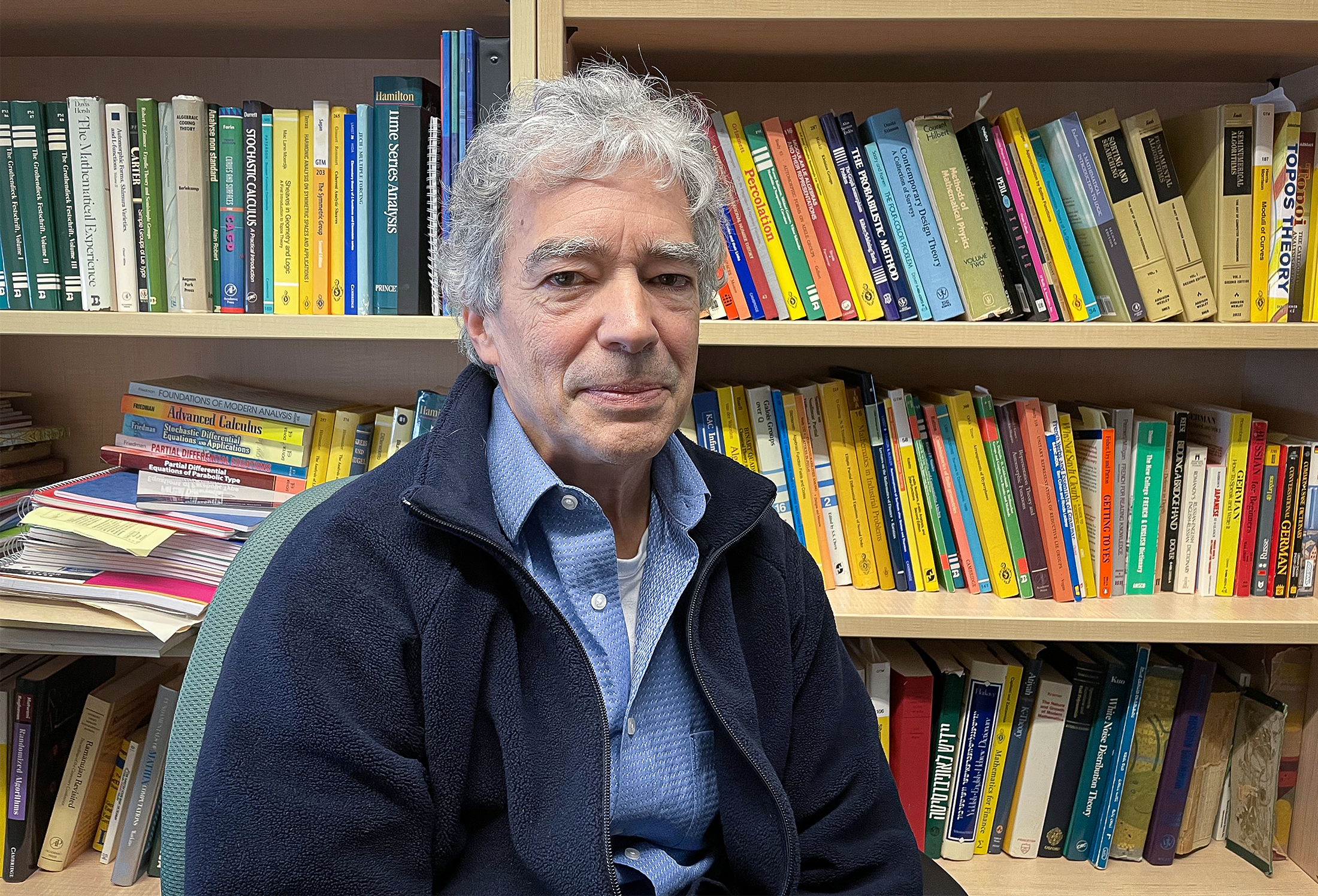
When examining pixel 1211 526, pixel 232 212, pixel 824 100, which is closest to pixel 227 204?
pixel 232 212

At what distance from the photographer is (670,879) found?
3.11ft

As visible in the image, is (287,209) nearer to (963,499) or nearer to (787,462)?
(787,462)

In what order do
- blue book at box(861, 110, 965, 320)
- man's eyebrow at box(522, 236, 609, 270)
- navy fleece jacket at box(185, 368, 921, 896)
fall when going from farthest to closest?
blue book at box(861, 110, 965, 320) → man's eyebrow at box(522, 236, 609, 270) → navy fleece jacket at box(185, 368, 921, 896)

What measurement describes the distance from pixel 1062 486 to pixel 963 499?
15cm

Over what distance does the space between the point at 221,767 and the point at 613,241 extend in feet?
1.92

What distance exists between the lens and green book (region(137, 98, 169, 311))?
130 cm

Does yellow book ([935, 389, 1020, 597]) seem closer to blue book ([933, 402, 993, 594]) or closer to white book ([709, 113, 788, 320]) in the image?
blue book ([933, 402, 993, 594])

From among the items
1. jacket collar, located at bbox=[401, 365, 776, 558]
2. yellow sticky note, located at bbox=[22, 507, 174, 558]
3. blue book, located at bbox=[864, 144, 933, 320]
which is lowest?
yellow sticky note, located at bbox=[22, 507, 174, 558]

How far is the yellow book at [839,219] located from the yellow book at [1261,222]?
0.55m

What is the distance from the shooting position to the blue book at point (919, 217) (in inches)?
51.9

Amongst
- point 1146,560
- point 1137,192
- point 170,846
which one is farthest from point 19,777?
point 1137,192

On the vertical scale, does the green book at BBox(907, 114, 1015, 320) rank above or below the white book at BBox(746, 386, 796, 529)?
above

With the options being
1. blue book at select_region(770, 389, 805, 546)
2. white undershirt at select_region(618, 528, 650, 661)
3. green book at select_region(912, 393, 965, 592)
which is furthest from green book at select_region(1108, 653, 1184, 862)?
white undershirt at select_region(618, 528, 650, 661)

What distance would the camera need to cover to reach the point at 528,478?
3.03 ft
